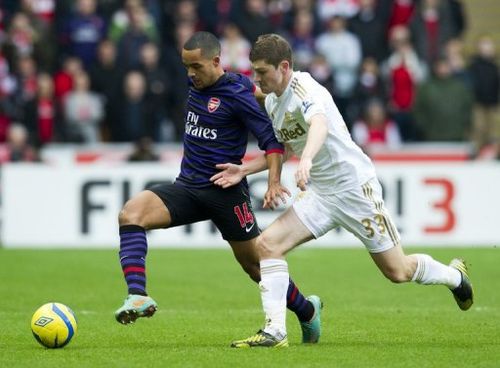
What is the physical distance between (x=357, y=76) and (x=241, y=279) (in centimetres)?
775

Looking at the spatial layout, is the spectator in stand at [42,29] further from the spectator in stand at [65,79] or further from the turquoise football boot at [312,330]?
the turquoise football boot at [312,330]

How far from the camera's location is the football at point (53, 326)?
28.7 feet

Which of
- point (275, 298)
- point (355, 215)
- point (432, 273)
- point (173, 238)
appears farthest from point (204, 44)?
point (173, 238)

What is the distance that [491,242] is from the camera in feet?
61.2

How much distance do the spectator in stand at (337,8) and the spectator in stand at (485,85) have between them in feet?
7.86

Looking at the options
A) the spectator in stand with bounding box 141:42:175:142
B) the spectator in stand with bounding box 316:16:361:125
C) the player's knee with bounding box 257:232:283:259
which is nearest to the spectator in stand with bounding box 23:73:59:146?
the spectator in stand with bounding box 141:42:175:142

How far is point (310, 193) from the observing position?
9.17m

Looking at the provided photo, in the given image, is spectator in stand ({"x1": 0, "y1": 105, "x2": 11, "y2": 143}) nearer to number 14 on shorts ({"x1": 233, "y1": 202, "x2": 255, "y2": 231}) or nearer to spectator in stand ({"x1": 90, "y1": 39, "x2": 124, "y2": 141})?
spectator in stand ({"x1": 90, "y1": 39, "x2": 124, "y2": 141})

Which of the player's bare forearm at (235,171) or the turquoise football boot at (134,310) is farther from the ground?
the player's bare forearm at (235,171)

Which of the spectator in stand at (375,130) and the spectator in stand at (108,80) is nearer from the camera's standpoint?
the spectator in stand at (375,130)

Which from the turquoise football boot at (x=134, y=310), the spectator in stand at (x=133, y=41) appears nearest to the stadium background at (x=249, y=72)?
the spectator in stand at (x=133, y=41)

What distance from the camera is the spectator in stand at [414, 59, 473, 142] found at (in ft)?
70.8

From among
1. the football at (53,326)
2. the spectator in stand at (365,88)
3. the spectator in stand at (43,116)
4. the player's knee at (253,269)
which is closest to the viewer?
the football at (53,326)

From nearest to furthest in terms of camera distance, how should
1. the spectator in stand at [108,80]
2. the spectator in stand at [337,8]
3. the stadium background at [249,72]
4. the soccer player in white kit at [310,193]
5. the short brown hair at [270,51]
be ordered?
the short brown hair at [270,51] < the soccer player in white kit at [310,193] < the stadium background at [249,72] < the spectator in stand at [108,80] < the spectator in stand at [337,8]
